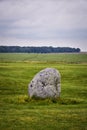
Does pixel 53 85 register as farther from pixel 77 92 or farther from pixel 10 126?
pixel 10 126

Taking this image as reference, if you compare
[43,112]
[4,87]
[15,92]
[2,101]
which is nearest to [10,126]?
[43,112]

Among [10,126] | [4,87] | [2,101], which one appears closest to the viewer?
[10,126]

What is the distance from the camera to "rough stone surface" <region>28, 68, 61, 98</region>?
34500mm

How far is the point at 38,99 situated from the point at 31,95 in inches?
32.5

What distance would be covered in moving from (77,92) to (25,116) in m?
20.2

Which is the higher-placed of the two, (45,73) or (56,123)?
(45,73)

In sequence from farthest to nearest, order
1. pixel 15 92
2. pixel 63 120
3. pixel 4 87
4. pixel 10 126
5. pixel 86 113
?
pixel 4 87, pixel 15 92, pixel 86 113, pixel 63 120, pixel 10 126

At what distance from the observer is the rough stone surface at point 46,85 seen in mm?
34500

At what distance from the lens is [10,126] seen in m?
21.4

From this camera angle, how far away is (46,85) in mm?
34875

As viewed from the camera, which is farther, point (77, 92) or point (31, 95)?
point (77, 92)

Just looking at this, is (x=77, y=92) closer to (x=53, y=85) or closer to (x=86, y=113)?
(x=53, y=85)

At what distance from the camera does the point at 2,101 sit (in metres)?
34.2

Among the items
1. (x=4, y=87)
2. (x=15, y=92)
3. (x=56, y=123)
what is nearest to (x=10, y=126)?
(x=56, y=123)
